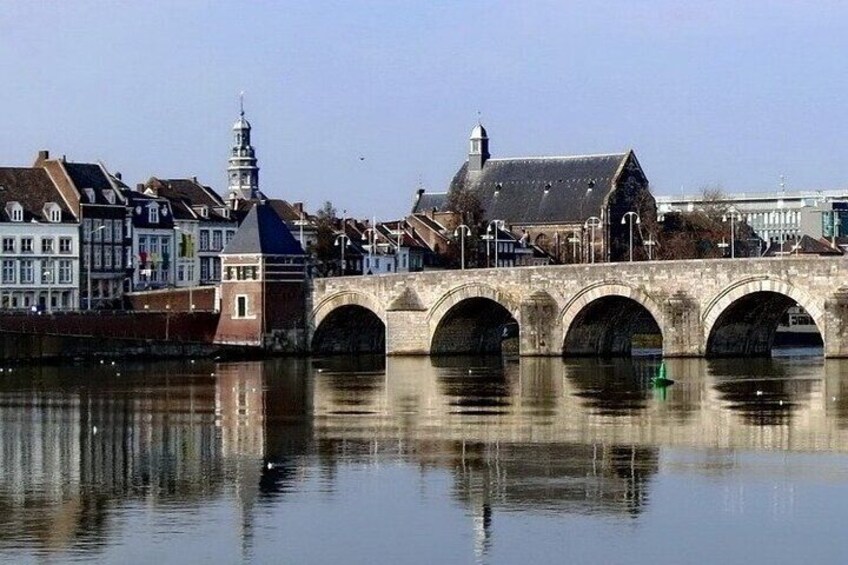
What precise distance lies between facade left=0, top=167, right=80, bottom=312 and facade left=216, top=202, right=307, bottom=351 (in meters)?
15.3

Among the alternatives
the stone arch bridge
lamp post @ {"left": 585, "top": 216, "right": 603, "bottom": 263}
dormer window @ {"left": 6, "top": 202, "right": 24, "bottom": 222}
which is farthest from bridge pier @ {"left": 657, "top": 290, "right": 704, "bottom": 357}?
lamp post @ {"left": 585, "top": 216, "right": 603, "bottom": 263}

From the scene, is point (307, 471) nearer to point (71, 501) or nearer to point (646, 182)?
point (71, 501)

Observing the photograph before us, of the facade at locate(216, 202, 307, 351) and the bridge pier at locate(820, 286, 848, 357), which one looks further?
the facade at locate(216, 202, 307, 351)

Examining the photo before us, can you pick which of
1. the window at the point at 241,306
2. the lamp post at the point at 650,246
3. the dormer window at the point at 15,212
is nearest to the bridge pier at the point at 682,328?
the window at the point at 241,306

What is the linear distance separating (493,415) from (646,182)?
83.8 meters

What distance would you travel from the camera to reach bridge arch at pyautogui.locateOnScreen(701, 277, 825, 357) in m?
70.6

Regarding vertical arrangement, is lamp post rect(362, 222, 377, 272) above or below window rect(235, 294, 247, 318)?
above

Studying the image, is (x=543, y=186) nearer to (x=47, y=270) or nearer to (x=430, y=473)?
(x=47, y=270)

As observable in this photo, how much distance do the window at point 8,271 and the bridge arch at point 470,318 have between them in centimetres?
2571

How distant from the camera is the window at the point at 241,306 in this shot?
287ft

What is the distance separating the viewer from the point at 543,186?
134 meters

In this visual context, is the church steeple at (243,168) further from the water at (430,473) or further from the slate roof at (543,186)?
the water at (430,473)

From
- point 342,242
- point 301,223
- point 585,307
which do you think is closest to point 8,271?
point 342,242

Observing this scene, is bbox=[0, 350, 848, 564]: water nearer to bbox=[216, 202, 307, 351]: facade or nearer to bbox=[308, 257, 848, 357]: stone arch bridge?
bbox=[308, 257, 848, 357]: stone arch bridge
